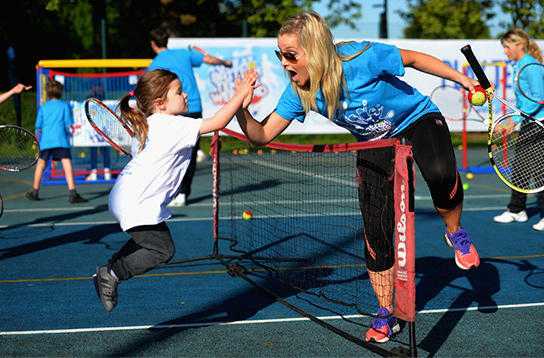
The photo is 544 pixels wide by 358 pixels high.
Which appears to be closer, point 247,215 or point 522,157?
point 522,157

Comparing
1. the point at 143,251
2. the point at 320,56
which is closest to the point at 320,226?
the point at 143,251

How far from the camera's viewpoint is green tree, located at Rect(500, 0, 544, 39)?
98.6 feet

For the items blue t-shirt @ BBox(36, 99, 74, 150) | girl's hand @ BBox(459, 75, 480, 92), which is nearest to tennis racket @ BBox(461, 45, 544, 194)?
girl's hand @ BBox(459, 75, 480, 92)

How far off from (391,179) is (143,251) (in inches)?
66.0

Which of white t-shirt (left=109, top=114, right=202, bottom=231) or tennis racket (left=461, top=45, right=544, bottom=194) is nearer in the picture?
white t-shirt (left=109, top=114, right=202, bottom=231)

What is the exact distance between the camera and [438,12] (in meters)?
33.7

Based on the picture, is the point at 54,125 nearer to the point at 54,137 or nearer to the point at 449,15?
the point at 54,137

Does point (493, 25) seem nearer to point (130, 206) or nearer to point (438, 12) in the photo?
point (438, 12)

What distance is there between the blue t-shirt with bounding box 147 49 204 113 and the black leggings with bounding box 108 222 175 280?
6127mm

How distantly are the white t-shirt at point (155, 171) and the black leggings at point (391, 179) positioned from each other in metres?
1.18

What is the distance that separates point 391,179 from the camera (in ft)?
16.8

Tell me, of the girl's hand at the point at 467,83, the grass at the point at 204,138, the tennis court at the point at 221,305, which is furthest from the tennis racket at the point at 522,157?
the grass at the point at 204,138

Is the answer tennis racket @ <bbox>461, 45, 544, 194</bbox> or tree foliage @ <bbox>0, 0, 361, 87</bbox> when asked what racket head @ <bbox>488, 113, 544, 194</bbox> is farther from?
tree foliage @ <bbox>0, 0, 361, 87</bbox>

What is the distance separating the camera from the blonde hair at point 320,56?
15.0ft
